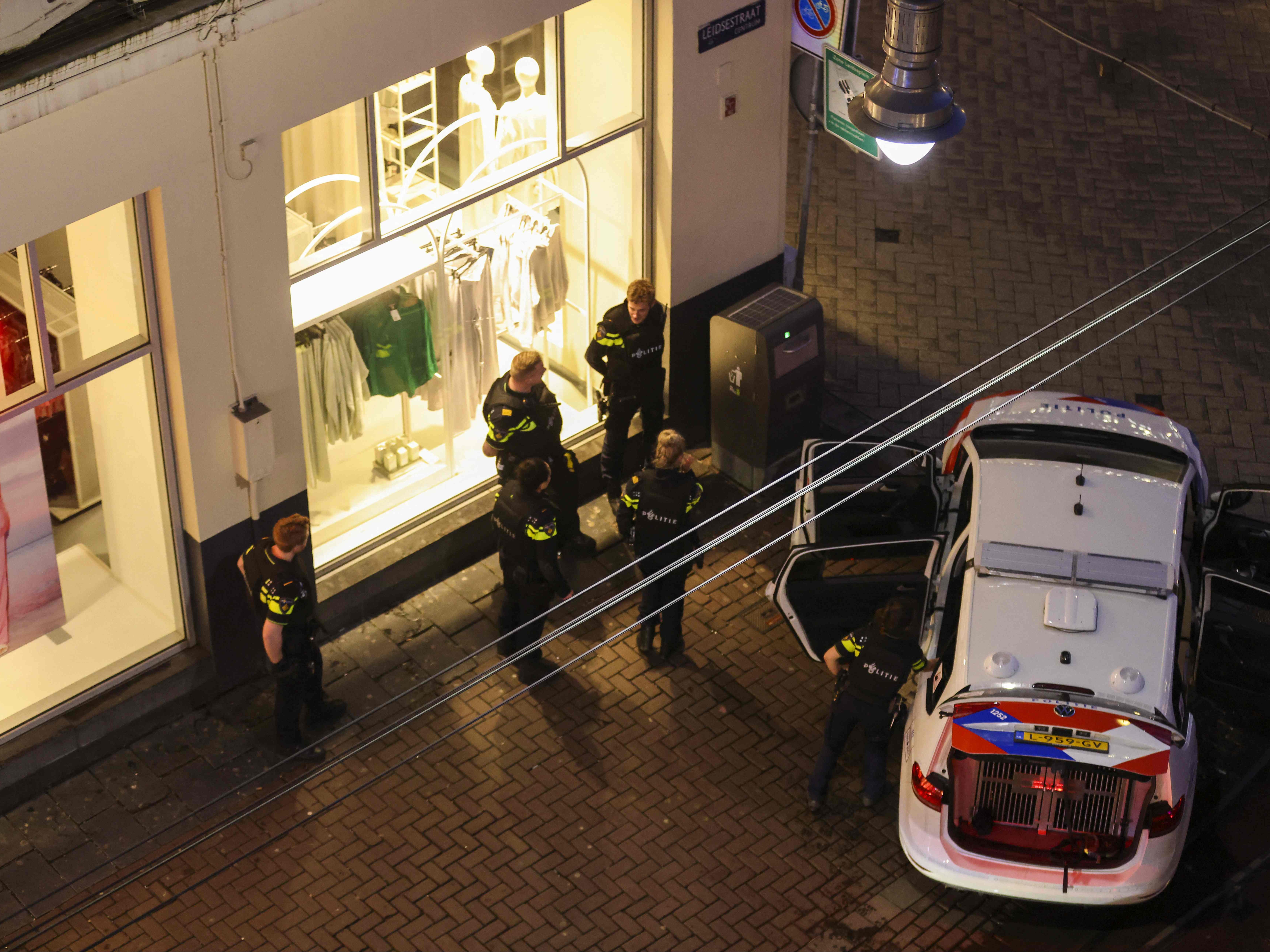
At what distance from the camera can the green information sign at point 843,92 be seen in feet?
37.8

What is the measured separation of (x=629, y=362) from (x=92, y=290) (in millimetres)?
4146

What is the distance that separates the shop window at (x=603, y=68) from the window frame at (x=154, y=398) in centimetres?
360

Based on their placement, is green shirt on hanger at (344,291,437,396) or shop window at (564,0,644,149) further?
shop window at (564,0,644,149)

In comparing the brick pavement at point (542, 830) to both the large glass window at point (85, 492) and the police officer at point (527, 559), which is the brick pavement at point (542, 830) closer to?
the police officer at point (527, 559)

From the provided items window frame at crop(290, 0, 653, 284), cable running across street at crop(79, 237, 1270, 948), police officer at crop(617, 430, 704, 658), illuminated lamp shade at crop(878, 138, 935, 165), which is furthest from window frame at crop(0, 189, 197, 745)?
illuminated lamp shade at crop(878, 138, 935, 165)

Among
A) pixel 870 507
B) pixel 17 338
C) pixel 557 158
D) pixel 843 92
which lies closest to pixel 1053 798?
pixel 870 507

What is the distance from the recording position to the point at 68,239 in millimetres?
9609

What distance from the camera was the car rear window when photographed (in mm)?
10664

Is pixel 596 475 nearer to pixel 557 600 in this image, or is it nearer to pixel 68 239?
pixel 557 600

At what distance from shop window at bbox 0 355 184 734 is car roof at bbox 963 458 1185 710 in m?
5.17

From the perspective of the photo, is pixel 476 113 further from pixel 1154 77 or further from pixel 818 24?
pixel 1154 77

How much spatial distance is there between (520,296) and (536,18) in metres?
2.25

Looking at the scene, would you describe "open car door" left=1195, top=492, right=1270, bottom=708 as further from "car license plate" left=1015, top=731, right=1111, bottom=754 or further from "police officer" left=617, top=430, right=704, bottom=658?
"police officer" left=617, top=430, right=704, bottom=658

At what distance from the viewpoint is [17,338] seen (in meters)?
9.54
